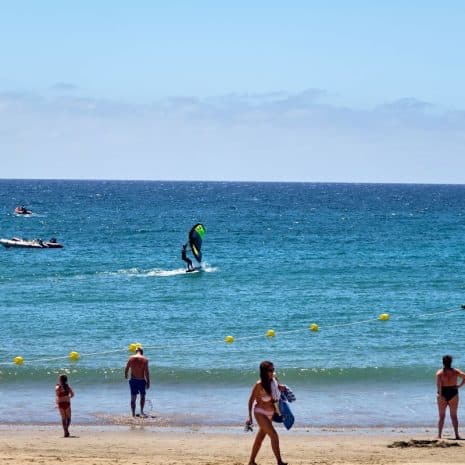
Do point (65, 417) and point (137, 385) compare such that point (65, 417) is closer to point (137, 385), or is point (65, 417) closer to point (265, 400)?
point (137, 385)

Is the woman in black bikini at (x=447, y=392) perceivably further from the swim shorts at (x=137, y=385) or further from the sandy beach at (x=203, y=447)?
the swim shorts at (x=137, y=385)

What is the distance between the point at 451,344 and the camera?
2411 cm

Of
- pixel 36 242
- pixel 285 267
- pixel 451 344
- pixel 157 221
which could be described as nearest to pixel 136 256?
pixel 36 242

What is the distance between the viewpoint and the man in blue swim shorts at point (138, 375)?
55.0 ft

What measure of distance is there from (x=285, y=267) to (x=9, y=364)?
2271 cm

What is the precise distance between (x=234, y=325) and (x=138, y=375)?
11.0 m

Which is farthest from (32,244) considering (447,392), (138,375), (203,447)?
(447,392)

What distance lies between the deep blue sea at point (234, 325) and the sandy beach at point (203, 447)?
105 cm

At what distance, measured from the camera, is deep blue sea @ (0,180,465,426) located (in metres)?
18.8

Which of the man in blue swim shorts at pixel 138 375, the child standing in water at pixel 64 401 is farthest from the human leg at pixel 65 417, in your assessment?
the man in blue swim shorts at pixel 138 375

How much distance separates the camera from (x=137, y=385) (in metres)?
17.0

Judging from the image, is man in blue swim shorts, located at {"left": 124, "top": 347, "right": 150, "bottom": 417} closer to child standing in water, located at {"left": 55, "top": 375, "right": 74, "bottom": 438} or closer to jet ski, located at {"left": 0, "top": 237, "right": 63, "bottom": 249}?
child standing in water, located at {"left": 55, "top": 375, "right": 74, "bottom": 438}

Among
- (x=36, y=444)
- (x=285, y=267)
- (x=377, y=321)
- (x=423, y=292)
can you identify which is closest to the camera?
(x=36, y=444)

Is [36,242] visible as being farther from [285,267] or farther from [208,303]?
[208,303]
